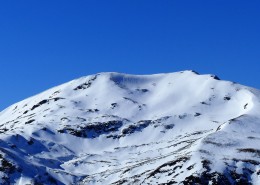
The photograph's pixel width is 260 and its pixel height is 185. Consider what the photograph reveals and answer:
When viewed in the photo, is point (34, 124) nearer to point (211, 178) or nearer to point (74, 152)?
point (74, 152)

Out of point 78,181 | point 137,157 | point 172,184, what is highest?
point 137,157

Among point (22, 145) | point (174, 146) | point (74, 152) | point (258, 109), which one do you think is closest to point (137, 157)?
point (174, 146)

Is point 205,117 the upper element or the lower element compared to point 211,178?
upper

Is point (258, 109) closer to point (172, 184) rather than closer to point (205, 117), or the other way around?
point (205, 117)

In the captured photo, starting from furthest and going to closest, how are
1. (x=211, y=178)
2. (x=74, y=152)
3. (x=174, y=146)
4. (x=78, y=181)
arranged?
(x=74, y=152), (x=174, y=146), (x=78, y=181), (x=211, y=178)

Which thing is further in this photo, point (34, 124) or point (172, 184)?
point (34, 124)

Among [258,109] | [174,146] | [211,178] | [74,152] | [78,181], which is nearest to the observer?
[211,178]
